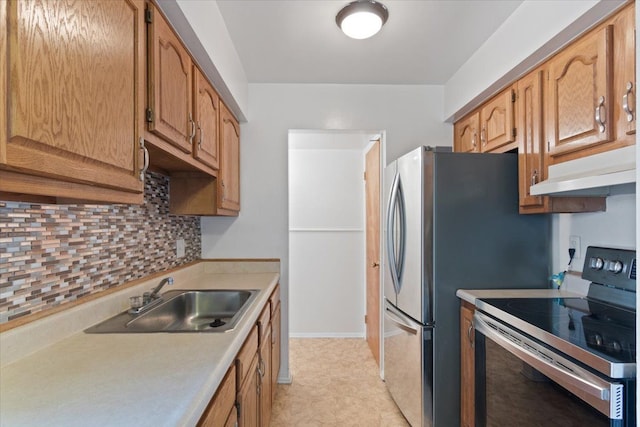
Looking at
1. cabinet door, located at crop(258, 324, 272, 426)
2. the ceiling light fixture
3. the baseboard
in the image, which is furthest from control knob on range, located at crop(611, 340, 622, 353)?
the baseboard

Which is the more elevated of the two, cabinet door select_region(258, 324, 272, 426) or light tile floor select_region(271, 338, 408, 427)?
cabinet door select_region(258, 324, 272, 426)

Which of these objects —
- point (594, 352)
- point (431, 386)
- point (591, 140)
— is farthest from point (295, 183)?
point (594, 352)

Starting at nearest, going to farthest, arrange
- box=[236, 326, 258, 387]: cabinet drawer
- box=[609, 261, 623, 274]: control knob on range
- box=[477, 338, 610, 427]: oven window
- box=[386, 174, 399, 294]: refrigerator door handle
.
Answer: box=[477, 338, 610, 427]: oven window, box=[236, 326, 258, 387]: cabinet drawer, box=[609, 261, 623, 274]: control knob on range, box=[386, 174, 399, 294]: refrigerator door handle

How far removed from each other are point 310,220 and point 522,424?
8.86 ft

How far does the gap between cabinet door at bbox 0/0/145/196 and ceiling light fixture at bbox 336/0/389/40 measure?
1.02 meters

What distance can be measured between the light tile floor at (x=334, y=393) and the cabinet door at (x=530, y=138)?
5.32 ft

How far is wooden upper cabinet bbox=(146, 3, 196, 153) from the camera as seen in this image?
3.73ft

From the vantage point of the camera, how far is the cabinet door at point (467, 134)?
2322mm

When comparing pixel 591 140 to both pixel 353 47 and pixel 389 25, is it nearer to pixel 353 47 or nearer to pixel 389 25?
pixel 389 25

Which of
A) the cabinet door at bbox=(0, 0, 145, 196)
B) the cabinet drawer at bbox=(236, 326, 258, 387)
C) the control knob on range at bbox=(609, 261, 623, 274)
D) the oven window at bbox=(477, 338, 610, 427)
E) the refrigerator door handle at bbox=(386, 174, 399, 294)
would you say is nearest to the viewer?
the cabinet door at bbox=(0, 0, 145, 196)

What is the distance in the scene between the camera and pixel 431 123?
106 inches

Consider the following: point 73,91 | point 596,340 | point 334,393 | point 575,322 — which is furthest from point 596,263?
point 73,91

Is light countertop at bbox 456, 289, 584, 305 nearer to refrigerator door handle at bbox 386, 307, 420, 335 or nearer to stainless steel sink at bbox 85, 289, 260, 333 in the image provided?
refrigerator door handle at bbox 386, 307, 420, 335

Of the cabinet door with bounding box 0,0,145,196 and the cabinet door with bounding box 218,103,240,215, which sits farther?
the cabinet door with bounding box 218,103,240,215
